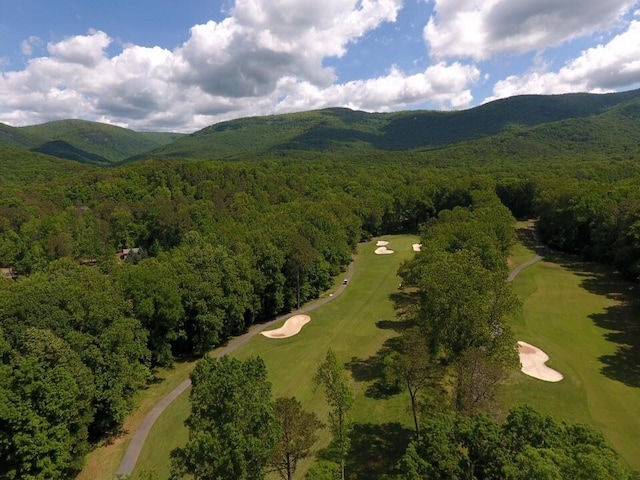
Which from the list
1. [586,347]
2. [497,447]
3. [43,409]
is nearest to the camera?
[497,447]

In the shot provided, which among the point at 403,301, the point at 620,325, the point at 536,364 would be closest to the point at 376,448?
the point at 536,364

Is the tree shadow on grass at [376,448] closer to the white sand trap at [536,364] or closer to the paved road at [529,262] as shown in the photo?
the white sand trap at [536,364]

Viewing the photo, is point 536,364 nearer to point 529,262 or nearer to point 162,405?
point 162,405

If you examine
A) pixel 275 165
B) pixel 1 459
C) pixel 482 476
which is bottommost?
pixel 1 459

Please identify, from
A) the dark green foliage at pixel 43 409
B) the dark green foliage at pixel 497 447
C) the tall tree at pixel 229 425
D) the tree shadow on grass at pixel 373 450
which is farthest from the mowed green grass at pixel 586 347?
the dark green foliage at pixel 43 409

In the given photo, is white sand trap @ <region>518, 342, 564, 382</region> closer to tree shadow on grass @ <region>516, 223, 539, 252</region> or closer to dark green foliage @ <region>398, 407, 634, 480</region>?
dark green foliage @ <region>398, 407, 634, 480</region>

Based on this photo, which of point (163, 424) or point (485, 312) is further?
point (163, 424)

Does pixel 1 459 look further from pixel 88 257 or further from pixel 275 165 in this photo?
pixel 275 165

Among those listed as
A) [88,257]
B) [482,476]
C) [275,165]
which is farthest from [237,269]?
[275,165]

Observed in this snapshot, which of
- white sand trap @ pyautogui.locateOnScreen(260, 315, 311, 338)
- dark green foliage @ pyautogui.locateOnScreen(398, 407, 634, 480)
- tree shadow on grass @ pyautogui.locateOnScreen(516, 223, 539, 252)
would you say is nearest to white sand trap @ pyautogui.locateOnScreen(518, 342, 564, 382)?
dark green foliage @ pyautogui.locateOnScreen(398, 407, 634, 480)
